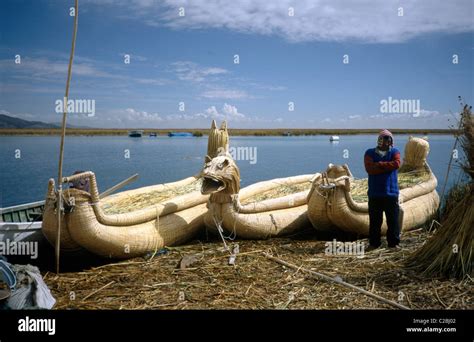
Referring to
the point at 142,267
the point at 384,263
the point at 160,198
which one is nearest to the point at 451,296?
the point at 384,263

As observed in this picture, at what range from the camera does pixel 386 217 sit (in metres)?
5.06

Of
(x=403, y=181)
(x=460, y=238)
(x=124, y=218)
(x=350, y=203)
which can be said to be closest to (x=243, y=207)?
(x=350, y=203)

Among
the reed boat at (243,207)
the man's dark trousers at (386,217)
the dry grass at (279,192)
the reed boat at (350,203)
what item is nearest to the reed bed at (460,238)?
the man's dark trousers at (386,217)

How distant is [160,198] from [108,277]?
5.07ft

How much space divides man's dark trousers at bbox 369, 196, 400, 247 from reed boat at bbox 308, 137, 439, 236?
344 mm

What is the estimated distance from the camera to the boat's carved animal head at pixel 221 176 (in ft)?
16.5

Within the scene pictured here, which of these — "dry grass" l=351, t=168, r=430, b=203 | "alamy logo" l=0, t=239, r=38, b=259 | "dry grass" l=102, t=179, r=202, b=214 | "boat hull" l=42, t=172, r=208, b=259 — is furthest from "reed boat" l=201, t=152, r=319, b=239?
"alamy logo" l=0, t=239, r=38, b=259

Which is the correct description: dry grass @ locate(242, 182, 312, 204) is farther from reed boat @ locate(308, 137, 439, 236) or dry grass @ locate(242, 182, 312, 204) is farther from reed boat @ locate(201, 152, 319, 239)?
reed boat @ locate(308, 137, 439, 236)

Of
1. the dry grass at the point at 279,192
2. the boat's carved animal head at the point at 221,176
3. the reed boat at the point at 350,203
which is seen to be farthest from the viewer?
the dry grass at the point at 279,192

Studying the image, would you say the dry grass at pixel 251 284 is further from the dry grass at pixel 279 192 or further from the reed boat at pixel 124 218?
the dry grass at pixel 279 192

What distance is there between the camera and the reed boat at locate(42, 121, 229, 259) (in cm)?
444
